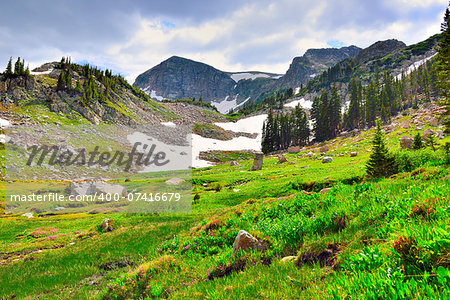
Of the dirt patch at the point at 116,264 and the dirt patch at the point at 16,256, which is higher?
the dirt patch at the point at 116,264

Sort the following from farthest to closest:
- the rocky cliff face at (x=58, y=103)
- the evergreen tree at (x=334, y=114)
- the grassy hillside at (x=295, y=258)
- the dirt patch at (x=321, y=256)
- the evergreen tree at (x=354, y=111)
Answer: the evergreen tree at (x=354, y=111)
the evergreen tree at (x=334, y=114)
the rocky cliff face at (x=58, y=103)
the dirt patch at (x=321, y=256)
the grassy hillside at (x=295, y=258)

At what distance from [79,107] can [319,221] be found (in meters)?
135

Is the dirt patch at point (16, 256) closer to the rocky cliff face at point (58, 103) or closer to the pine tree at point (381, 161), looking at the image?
the pine tree at point (381, 161)

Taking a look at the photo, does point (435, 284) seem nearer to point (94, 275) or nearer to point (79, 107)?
point (94, 275)

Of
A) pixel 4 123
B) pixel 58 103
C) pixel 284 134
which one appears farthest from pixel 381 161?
pixel 58 103

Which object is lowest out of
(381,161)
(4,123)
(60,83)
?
(381,161)

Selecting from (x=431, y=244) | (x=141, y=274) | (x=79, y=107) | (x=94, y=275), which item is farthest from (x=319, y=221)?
(x=79, y=107)

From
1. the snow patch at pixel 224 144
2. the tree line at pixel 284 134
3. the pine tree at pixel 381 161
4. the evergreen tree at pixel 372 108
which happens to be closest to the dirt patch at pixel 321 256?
the pine tree at pixel 381 161

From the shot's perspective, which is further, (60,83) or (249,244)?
(60,83)

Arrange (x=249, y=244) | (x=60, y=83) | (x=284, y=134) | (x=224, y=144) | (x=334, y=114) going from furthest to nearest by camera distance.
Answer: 1. (x=224, y=144)
2. (x=284, y=134)
3. (x=334, y=114)
4. (x=60, y=83)
5. (x=249, y=244)

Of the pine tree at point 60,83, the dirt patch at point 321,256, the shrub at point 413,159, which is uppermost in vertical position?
the pine tree at point 60,83

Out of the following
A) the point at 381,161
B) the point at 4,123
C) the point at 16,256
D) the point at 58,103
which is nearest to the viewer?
the point at 16,256

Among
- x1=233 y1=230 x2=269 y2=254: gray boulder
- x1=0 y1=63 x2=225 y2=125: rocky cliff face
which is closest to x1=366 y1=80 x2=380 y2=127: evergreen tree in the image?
x1=233 y1=230 x2=269 y2=254: gray boulder

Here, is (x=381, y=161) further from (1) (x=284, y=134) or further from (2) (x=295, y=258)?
(1) (x=284, y=134)
